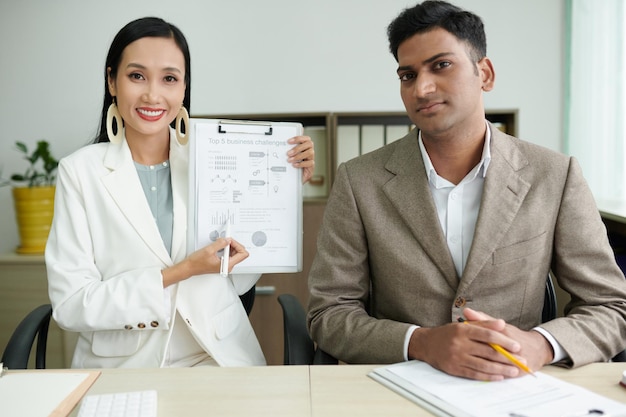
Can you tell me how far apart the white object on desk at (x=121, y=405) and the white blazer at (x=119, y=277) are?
0.48 metres

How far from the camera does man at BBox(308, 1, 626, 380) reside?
1.50 m

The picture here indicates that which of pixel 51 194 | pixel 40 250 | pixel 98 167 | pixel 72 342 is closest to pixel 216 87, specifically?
pixel 51 194

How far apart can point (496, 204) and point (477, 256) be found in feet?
0.51

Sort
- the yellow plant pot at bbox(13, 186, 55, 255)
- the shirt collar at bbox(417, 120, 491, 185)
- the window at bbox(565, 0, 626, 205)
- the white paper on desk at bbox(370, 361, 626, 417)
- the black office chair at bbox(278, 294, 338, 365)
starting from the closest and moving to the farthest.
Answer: the white paper on desk at bbox(370, 361, 626, 417) < the black office chair at bbox(278, 294, 338, 365) < the shirt collar at bbox(417, 120, 491, 185) < the window at bbox(565, 0, 626, 205) < the yellow plant pot at bbox(13, 186, 55, 255)

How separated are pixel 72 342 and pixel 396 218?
7.15 feet

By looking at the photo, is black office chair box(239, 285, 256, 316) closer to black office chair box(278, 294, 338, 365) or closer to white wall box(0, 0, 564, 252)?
black office chair box(278, 294, 338, 365)

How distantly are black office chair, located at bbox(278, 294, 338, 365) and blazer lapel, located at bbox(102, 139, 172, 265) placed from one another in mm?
387

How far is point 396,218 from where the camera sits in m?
1.59

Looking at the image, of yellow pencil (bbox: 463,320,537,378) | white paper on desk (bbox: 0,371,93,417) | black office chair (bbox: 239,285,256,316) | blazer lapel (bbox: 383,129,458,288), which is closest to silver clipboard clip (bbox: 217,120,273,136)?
blazer lapel (bbox: 383,129,458,288)

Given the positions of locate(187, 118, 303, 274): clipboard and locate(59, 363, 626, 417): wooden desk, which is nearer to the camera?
locate(59, 363, 626, 417): wooden desk

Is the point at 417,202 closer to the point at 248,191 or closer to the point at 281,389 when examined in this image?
the point at 248,191

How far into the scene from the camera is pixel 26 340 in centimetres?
153

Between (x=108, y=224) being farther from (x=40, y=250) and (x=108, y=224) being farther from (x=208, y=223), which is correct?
(x=40, y=250)

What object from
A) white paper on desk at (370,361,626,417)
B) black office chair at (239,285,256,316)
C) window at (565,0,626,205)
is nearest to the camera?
white paper on desk at (370,361,626,417)
